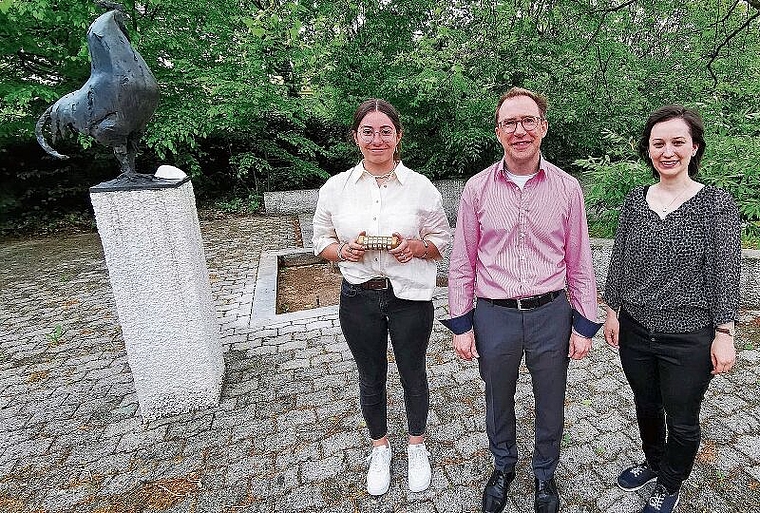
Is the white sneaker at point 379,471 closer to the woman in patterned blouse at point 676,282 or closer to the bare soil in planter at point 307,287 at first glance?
the woman in patterned blouse at point 676,282

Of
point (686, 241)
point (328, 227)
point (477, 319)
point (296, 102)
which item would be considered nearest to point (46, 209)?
point (296, 102)

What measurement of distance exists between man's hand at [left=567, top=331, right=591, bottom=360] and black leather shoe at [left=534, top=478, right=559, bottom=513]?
67cm

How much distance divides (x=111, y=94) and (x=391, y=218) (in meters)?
1.97

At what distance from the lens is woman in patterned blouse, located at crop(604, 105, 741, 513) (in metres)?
1.85

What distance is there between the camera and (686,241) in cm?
186

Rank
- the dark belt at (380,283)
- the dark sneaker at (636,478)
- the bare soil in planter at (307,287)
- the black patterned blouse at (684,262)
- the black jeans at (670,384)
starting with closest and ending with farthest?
the black patterned blouse at (684,262) → the black jeans at (670,384) → the dark belt at (380,283) → the dark sneaker at (636,478) → the bare soil in planter at (307,287)

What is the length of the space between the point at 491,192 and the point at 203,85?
9709 millimetres

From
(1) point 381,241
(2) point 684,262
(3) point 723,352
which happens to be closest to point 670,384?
(3) point 723,352

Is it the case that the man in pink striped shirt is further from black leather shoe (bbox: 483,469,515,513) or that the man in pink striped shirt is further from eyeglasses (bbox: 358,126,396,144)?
eyeglasses (bbox: 358,126,396,144)

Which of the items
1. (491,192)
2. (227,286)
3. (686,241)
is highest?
(491,192)

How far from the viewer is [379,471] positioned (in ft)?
8.46

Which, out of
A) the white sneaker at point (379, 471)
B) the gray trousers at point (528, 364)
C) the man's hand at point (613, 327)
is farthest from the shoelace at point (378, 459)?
the man's hand at point (613, 327)

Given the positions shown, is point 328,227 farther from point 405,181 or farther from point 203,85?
point 203,85

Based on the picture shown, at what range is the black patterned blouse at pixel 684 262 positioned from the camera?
183 centimetres
